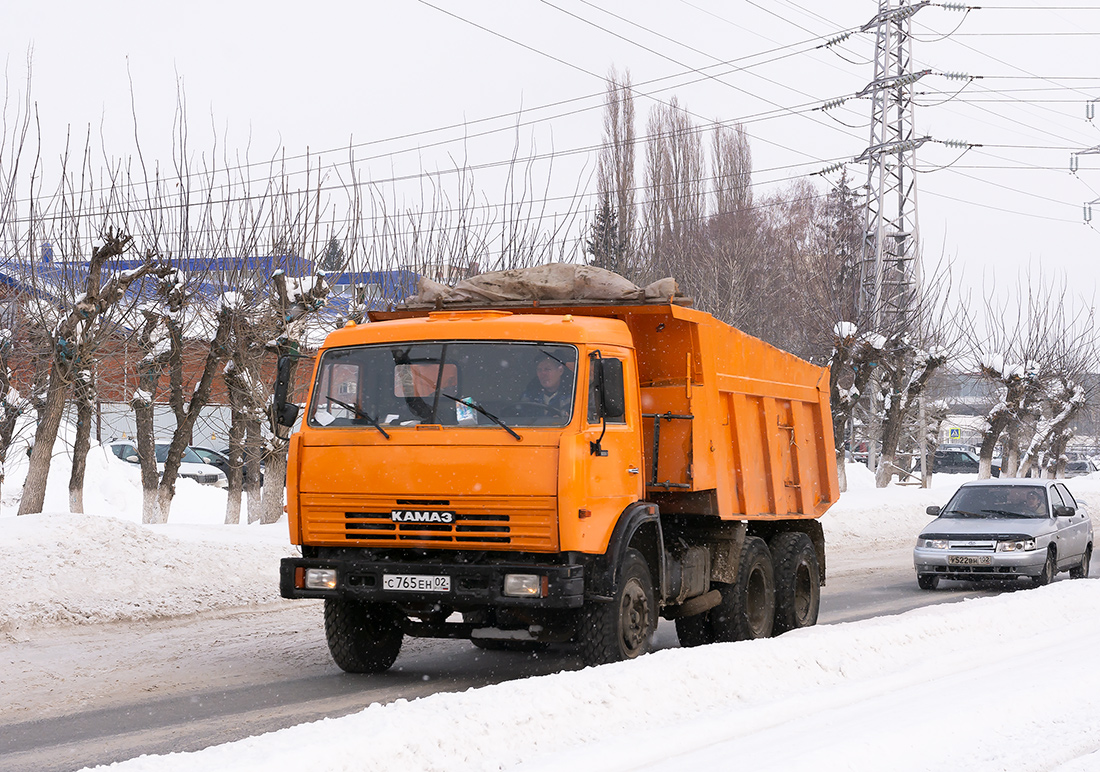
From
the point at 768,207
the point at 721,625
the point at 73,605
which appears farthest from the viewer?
the point at 768,207

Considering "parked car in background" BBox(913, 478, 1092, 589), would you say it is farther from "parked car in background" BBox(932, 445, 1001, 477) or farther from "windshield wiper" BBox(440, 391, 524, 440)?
"parked car in background" BBox(932, 445, 1001, 477)

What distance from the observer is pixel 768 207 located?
73188 mm

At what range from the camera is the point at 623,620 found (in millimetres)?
8109

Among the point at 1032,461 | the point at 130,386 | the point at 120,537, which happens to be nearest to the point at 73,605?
the point at 120,537

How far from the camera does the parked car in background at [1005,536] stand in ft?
49.6

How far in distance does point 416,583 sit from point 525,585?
72 cm

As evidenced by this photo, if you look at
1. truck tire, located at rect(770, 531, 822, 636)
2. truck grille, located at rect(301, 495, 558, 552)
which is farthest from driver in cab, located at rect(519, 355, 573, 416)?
truck tire, located at rect(770, 531, 822, 636)

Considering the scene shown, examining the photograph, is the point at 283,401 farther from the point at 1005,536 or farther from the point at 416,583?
the point at 1005,536

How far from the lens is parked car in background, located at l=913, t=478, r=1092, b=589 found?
49.6 ft

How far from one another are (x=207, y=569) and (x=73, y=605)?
1.99 metres

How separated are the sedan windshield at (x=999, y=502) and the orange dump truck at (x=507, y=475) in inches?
327

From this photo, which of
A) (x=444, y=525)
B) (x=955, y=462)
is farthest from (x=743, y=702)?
(x=955, y=462)

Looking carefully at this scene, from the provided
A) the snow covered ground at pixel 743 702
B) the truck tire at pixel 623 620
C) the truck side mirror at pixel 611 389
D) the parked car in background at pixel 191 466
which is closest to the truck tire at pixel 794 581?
the snow covered ground at pixel 743 702

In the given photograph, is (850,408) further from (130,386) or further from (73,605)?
(73,605)
